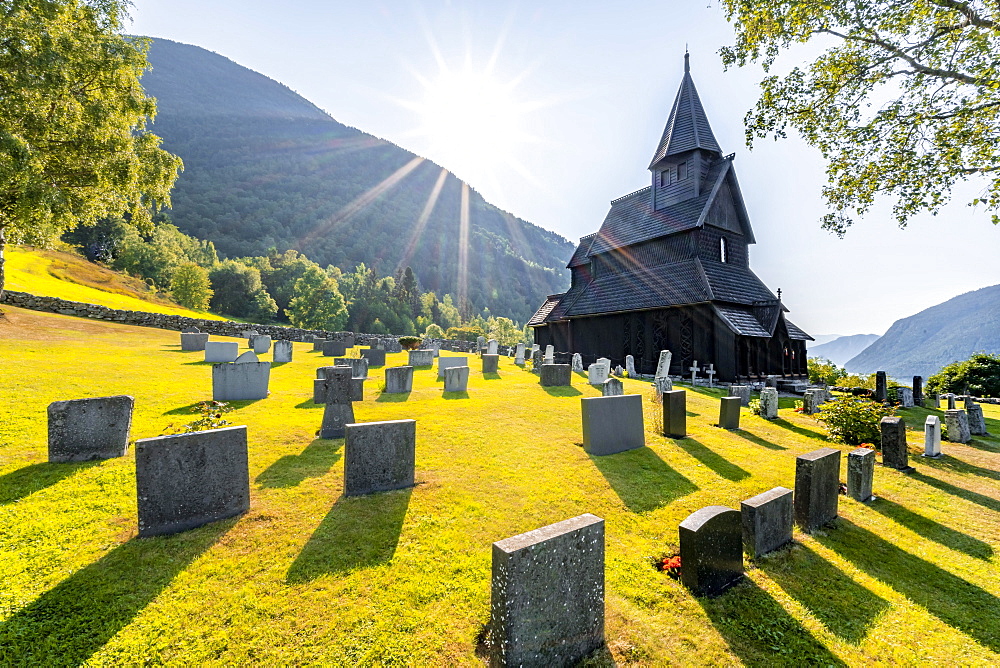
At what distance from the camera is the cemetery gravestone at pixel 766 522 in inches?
159

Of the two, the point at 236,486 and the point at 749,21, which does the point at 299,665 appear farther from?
the point at 749,21

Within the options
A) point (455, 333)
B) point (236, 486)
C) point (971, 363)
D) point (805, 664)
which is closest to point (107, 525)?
point (236, 486)

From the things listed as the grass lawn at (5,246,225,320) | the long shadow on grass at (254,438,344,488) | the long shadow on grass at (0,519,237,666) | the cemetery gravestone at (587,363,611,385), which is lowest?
the long shadow on grass at (0,519,237,666)

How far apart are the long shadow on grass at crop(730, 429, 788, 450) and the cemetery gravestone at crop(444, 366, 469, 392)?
299 inches

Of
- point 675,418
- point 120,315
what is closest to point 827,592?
point 675,418

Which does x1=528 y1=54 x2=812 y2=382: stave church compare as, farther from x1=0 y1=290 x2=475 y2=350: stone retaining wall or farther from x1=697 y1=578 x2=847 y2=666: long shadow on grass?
x1=0 y1=290 x2=475 y2=350: stone retaining wall

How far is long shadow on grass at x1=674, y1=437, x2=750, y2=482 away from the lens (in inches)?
249

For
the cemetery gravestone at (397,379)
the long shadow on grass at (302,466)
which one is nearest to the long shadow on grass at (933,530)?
the long shadow on grass at (302,466)

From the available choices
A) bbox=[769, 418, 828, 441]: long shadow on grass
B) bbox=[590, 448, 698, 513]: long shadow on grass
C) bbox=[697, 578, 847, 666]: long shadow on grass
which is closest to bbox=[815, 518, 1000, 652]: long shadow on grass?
bbox=[697, 578, 847, 666]: long shadow on grass

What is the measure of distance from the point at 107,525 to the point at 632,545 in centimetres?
557

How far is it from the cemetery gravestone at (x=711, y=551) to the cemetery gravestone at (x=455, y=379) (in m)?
9.12

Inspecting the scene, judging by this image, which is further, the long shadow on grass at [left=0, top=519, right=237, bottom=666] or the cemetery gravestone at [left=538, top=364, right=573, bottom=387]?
the cemetery gravestone at [left=538, top=364, right=573, bottom=387]

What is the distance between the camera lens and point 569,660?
270 centimetres

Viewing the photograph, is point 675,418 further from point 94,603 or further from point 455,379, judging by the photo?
point 94,603
